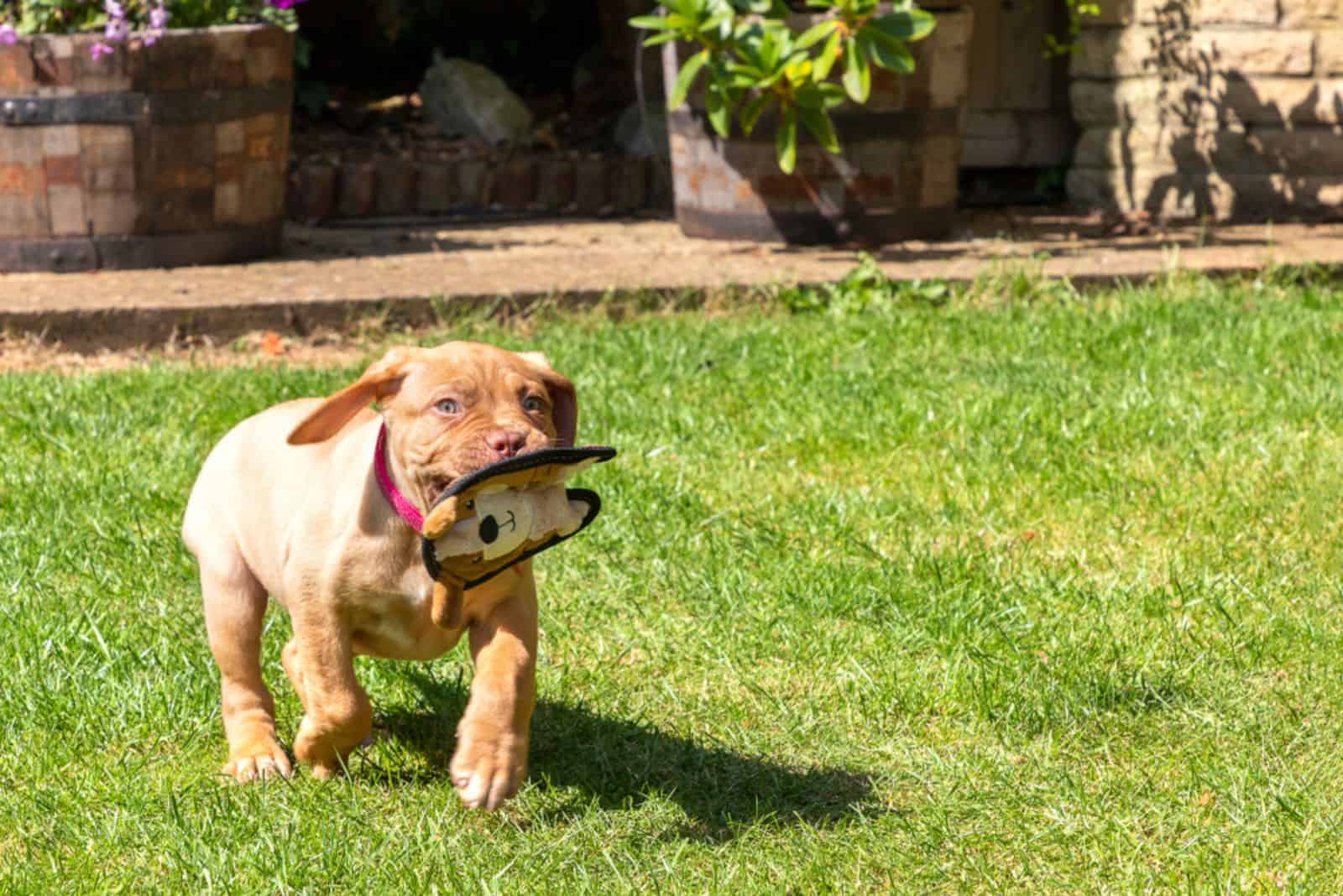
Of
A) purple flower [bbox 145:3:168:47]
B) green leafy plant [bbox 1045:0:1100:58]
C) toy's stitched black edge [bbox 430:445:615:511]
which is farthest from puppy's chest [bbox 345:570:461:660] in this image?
green leafy plant [bbox 1045:0:1100:58]

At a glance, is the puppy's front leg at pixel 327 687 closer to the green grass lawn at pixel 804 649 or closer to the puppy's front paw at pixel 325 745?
the puppy's front paw at pixel 325 745

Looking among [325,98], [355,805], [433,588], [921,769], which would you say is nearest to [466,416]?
[433,588]

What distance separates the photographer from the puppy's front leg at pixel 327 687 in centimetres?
295

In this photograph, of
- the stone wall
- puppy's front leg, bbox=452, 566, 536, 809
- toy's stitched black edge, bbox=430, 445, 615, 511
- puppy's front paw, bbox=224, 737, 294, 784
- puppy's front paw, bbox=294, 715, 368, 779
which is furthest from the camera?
the stone wall

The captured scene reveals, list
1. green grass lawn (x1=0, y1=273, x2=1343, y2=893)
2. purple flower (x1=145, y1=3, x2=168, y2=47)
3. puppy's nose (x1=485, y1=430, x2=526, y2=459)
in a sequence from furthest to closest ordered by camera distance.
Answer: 1. purple flower (x1=145, y1=3, x2=168, y2=47)
2. green grass lawn (x1=0, y1=273, x2=1343, y2=893)
3. puppy's nose (x1=485, y1=430, x2=526, y2=459)

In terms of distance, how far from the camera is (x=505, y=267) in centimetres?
728

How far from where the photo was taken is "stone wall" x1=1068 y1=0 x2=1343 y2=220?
8188mm

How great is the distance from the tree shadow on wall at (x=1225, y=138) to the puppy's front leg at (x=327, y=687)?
6446 mm

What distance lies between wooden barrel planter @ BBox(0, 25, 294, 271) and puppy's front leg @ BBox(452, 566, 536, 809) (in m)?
4.36

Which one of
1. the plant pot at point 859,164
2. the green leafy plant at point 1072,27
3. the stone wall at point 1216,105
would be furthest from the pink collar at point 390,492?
the stone wall at point 1216,105

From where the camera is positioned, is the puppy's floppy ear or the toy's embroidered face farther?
the puppy's floppy ear

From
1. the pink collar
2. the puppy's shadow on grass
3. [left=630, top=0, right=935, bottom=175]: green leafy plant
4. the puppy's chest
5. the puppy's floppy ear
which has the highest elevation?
[left=630, top=0, right=935, bottom=175]: green leafy plant

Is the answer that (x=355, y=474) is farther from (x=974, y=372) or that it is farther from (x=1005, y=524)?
(x=974, y=372)

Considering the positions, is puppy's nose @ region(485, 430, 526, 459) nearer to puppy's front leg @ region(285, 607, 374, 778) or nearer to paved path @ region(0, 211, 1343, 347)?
puppy's front leg @ region(285, 607, 374, 778)
